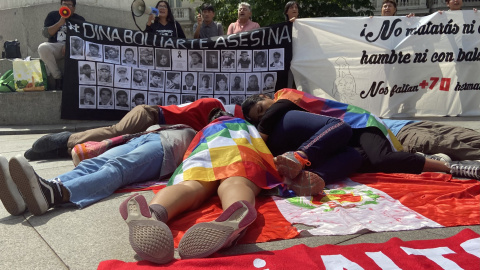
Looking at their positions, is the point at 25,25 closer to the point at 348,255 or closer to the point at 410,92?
the point at 410,92

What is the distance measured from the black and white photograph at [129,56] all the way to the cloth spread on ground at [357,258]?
16.4 ft

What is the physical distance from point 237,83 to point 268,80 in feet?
1.57

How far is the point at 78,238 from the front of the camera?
222 centimetres

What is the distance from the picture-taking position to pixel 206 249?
5.96 feet

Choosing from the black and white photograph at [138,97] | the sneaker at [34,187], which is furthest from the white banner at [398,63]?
the sneaker at [34,187]

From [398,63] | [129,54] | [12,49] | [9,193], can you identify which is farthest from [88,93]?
[398,63]

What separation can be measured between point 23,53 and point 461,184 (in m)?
8.86

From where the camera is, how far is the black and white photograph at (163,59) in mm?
6527

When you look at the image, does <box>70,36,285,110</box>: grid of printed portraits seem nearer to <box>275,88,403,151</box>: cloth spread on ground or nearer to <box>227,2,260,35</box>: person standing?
<box>227,2,260,35</box>: person standing

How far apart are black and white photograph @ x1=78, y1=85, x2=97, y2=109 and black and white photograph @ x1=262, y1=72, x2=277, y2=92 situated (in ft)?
8.32

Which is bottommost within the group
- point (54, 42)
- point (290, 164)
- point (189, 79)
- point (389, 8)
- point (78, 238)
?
point (78, 238)

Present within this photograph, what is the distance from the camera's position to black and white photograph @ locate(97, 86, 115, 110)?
639 centimetres

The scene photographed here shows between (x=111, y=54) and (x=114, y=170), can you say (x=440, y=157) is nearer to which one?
(x=114, y=170)

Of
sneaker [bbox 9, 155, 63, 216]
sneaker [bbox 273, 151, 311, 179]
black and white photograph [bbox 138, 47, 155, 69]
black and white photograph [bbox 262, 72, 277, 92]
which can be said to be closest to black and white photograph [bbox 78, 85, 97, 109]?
black and white photograph [bbox 138, 47, 155, 69]
